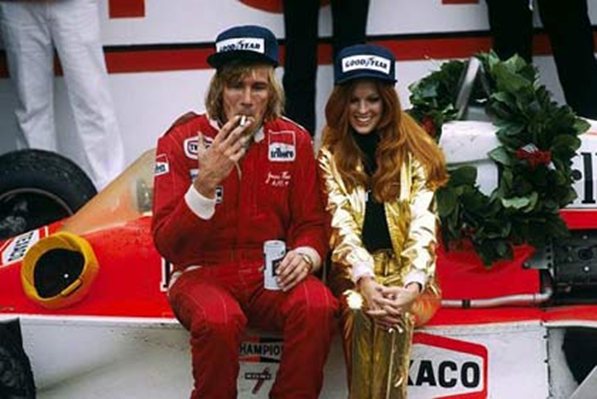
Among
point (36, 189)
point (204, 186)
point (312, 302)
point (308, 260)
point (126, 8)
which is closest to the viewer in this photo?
point (204, 186)

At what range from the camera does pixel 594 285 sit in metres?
5.78

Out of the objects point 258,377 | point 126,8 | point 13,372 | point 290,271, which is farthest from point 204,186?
point 126,8

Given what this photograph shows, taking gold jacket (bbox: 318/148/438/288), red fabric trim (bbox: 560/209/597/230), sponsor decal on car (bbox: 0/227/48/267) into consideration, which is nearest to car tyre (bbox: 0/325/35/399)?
sponsor decal on car (bbox: 0/227/48/267)

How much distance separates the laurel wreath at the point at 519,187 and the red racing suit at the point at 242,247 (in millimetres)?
512

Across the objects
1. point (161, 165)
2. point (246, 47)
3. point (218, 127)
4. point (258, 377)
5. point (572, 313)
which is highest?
point (246, 47)

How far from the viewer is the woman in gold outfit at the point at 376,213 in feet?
17.8

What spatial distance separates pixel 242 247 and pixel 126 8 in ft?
10.2

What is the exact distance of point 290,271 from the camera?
5.43 meters

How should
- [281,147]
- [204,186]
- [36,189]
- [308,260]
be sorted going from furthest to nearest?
1. [36,189]
2. [281,147]
3. [308,260]
4. [204,186]

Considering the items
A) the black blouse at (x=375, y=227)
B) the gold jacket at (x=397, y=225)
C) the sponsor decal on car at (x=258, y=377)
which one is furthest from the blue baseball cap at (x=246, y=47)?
the sponsor decal on car at (x=258, y=377)

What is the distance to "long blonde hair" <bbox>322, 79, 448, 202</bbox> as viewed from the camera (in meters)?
5.57

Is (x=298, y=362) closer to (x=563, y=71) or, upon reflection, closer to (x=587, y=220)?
(x=587, y=220)

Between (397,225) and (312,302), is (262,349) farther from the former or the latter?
(397,225)

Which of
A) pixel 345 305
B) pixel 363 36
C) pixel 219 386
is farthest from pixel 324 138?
pixel 363 36
